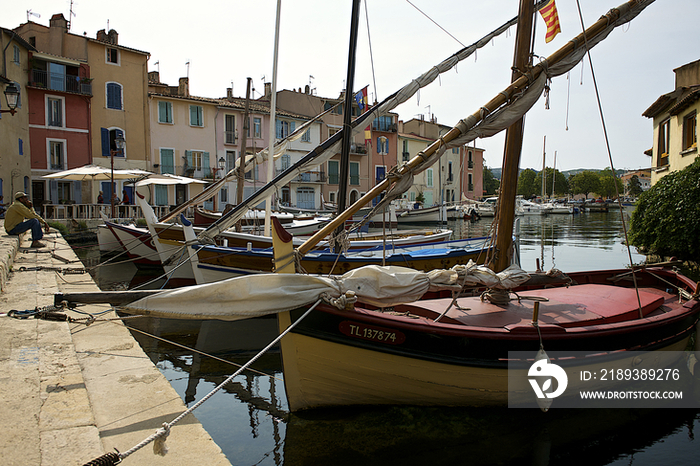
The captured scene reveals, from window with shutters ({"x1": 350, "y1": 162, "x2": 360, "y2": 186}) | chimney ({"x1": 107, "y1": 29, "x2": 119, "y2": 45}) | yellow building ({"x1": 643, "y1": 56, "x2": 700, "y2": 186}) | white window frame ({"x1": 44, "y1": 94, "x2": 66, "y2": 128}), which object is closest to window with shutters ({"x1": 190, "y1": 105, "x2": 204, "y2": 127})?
chimney ({"x1": 107, "y1": 29, "x2": 119, "y2": 45})

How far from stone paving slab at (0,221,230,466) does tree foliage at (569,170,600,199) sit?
113 m

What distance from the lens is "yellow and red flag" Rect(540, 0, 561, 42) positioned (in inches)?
287

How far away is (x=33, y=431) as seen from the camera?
3.18m

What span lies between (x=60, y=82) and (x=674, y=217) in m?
32.7

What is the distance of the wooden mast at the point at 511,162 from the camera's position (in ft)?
21.7

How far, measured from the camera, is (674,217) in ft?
45.5

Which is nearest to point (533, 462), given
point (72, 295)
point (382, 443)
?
point (382, 443)

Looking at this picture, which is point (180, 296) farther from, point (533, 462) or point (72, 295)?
point (533, 462)

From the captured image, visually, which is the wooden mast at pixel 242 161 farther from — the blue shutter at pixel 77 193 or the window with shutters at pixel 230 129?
the window with shutters at pixel 230 129

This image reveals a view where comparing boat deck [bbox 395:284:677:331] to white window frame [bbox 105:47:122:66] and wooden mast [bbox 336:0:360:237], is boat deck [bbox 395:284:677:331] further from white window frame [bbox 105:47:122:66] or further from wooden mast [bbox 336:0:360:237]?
white window frame [bbox 105:47:122:66]

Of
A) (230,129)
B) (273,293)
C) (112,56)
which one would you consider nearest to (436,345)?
(273,293)

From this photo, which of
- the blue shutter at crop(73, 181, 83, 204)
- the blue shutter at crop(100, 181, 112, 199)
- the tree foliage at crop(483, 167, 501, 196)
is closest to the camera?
the blue shutter at crop(73, 181, 83, 204)

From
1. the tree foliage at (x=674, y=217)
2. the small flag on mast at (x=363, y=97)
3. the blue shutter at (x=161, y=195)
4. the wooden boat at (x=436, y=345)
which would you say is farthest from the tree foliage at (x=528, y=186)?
the wooden boat at (x=436, y=345)

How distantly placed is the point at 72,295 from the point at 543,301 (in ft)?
18.0
